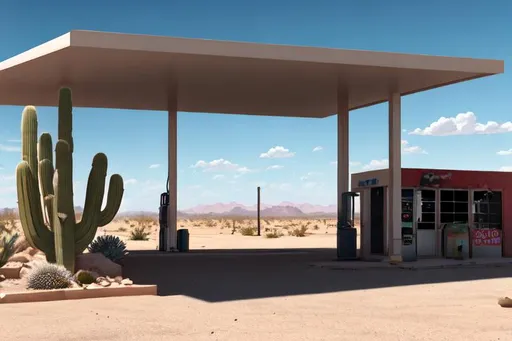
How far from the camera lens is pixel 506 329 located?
10602mm

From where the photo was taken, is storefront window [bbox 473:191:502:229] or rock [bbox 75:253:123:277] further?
storefront window [bbox 473:191:502:229]

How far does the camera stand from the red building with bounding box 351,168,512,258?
23359 millimetres

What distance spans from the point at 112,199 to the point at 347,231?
8926mm

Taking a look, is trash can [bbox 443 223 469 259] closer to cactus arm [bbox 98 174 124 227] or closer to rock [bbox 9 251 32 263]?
cactus arm [bbox 98 174 124 227]

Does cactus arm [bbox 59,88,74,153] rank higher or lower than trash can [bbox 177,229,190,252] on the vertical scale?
higher

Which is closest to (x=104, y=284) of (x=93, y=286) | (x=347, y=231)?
(x=93, y=286)

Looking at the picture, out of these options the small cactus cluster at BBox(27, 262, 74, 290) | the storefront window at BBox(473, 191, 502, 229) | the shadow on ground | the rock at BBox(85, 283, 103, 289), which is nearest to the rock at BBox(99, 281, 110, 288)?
the rock at BBox(85, 283, 103, 289)

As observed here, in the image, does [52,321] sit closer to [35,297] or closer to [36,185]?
[35,297]

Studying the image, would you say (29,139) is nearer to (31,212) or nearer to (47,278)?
(31,212)

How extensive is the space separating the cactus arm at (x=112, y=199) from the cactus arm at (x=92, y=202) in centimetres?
21

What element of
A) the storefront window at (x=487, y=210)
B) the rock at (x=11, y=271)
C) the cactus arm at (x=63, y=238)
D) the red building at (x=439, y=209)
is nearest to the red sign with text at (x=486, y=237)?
the red building at (x=439, y=209)

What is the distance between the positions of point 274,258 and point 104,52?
10.3 meters

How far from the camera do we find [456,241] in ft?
76.5

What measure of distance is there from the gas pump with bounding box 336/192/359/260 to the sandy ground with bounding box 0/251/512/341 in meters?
4.11
